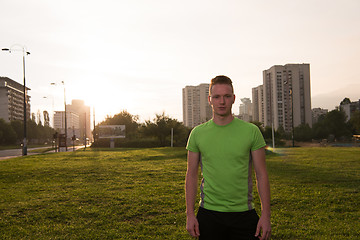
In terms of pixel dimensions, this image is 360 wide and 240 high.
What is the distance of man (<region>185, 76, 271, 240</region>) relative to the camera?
106 inches

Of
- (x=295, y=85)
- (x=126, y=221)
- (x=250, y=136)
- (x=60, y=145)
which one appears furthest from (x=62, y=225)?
(x=295, y=85)

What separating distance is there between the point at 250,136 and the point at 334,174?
37.8 feet

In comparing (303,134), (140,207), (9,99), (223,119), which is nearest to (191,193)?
(223,119)

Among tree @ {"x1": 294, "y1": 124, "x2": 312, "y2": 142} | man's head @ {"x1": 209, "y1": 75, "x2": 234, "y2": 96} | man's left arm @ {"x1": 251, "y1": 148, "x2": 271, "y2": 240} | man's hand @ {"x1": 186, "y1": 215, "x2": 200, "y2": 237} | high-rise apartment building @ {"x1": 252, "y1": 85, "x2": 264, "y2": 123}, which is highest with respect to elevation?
high-rise apartment building @ {"x1": 252, "y1": 85, "x2": 264, "y2": 123}

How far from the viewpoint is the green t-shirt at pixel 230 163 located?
274 cm

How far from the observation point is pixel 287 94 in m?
119

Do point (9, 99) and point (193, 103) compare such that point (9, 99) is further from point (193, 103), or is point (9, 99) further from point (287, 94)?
point (287, 94)

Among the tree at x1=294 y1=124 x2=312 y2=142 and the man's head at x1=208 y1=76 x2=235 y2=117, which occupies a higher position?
the man's head at x1=208 y1=76 x2=235 y2=117

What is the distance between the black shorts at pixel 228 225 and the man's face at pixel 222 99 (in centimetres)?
92

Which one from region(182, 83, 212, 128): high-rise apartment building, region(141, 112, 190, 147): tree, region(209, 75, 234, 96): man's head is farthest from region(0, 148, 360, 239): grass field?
region(182, 83, 212, 128): high-rise apartment building

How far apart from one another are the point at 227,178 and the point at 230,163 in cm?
14

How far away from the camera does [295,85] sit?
110875mm

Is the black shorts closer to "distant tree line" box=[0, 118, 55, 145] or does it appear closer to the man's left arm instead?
the man's left arm

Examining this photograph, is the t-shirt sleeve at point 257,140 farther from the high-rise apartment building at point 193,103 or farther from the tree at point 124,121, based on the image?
the high-rise apartment building at point 193,103
